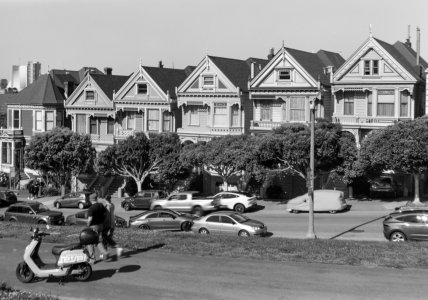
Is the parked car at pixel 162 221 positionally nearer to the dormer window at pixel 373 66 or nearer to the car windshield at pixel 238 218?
the car windshield at pixel 238 218

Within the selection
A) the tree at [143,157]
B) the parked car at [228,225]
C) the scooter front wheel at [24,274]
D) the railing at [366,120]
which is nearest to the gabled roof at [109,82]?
the tree at [143,157]

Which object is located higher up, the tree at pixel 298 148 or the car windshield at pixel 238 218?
the tree at pixel 298 148

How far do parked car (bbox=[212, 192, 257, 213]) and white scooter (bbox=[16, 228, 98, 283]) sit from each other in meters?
25.4

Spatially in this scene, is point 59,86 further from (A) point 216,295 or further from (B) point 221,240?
(A) point 216,295

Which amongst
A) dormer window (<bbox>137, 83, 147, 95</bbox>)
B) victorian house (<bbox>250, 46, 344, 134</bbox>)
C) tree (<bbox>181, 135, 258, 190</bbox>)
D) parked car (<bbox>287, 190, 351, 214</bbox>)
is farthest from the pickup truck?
dormer window (<bbox>137, 83, 147, 95</bbox>)

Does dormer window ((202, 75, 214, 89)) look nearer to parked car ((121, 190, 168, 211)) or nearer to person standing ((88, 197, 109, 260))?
parked car ((121, 190, 168, 211))

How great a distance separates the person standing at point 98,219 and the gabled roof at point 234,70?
3482 centimetres

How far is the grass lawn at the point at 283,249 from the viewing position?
1850 cm

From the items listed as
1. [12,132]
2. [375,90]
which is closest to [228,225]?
[375,90]

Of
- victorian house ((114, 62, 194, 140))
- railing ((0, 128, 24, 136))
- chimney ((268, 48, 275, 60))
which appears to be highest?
chimney ((268, 48, 275, 60))

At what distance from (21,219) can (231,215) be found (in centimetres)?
1308

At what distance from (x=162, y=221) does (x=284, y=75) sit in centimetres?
2019

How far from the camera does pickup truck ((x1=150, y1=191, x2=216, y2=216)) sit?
41.2 meters

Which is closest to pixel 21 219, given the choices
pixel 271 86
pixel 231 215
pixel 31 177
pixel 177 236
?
pixel 231 215
